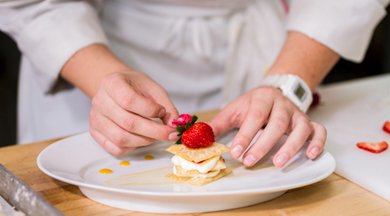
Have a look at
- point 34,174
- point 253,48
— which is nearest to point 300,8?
point 253,48

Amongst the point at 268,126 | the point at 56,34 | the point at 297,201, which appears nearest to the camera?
the point at 297,201

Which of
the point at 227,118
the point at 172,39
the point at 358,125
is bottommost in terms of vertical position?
the point at 358,125

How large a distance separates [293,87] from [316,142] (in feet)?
0.77

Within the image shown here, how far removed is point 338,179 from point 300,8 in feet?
2.09

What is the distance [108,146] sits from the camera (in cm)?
88

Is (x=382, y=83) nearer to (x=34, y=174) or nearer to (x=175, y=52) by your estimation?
(x=175, y=52)

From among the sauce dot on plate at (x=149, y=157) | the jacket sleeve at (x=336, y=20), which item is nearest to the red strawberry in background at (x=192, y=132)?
the sauce dot on plate at (x=149, y=157)

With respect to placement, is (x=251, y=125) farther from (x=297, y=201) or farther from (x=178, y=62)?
(x=178, y=62)

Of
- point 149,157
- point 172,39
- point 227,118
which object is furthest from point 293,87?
point 172,39

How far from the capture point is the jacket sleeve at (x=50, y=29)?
3.59 feet

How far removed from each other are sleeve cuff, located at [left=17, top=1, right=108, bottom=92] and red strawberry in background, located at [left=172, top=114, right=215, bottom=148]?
0.43 meters

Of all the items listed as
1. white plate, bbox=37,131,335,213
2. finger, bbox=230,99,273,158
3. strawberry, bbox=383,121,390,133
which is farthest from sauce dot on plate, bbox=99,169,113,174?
strawberry, bbox=383,121,390,133

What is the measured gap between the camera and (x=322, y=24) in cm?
122

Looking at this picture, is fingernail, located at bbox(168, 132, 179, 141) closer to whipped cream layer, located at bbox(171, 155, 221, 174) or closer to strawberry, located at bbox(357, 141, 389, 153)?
whipped cream layer, located at bbox(171, 155, 221, 174)
